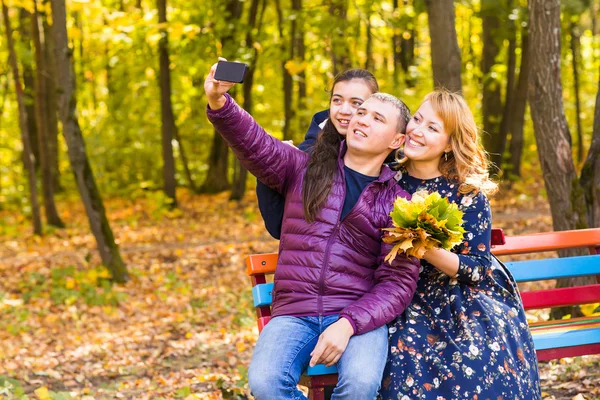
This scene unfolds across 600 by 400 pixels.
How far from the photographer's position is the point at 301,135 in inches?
624

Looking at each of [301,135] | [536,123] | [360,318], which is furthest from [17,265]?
[360,318]

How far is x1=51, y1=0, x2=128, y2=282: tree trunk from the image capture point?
30.0 ft

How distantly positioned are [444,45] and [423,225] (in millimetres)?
4383

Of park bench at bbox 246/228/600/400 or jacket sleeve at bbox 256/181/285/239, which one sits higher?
jacket sleeve at bbox 256/181/285/239

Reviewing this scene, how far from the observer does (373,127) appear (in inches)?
145

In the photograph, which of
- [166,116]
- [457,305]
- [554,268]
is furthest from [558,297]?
[166,116]

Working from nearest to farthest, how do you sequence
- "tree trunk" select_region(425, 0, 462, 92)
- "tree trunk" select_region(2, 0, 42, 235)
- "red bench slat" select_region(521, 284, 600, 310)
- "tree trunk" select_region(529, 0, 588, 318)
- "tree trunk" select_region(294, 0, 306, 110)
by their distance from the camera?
1. "red bench slat" select_region(521, 284, 600, 310)
2. "tree trunk" select_region(529, 0, 588, 318)
3. "tree trunk" select_region(425, 0, 462, 92)
4. "tree trunk" select_region(294, 0, 306, 110)
5. "tree trunk" select_region(2, 0, 42, 235)

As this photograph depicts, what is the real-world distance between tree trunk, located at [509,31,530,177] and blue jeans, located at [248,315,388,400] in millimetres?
11900

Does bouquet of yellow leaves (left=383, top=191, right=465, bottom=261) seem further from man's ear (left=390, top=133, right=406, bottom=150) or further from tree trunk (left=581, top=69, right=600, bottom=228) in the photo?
tree trunk (left=581, top=69, right=600, bottom=228)

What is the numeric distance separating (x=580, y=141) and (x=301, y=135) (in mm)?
6679

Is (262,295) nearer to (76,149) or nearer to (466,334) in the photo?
(466,334)

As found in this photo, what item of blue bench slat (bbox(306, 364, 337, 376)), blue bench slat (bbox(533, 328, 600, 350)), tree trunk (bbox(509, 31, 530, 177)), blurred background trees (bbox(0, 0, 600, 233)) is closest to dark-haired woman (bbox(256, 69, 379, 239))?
blue bench slat (bbox(306, 364, 337, 376))

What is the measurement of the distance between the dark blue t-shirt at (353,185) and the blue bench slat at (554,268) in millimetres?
1226

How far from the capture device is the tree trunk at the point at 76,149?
9.14 meters
